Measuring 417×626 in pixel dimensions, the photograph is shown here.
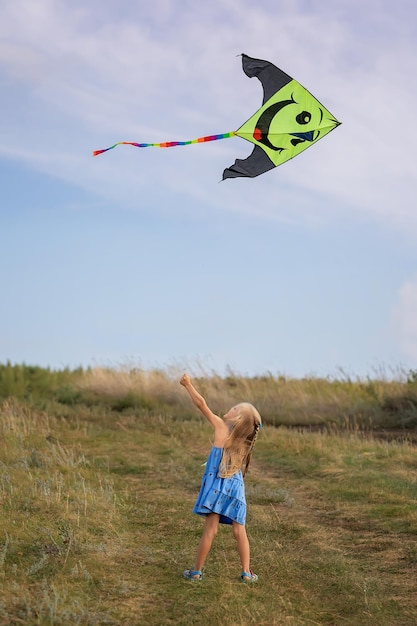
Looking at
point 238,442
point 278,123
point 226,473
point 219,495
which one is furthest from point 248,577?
point 278,123

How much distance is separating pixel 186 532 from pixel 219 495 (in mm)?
2396

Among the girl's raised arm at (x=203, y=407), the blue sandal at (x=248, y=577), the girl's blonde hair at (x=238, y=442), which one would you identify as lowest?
the blue sandal at (x=248, y=577)

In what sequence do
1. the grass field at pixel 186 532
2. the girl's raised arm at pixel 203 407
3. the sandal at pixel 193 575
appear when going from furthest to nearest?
the sandal at pixel 193 575 → the girl's raised arm at pixel 203 407 → the grass field at pixel 186 532

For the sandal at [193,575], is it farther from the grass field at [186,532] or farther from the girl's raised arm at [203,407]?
the girl's raised arm at [203,407]

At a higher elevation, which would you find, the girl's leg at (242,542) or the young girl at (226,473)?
the young girl at (226,473)

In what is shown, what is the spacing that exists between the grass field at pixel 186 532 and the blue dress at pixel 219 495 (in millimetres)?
598

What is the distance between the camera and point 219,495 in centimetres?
672

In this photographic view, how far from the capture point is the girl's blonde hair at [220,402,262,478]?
6750mm

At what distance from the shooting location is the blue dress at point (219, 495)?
6707mm

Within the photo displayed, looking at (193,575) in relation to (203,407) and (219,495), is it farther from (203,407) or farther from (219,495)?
(203,407)

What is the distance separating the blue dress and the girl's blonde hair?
0.05 meters

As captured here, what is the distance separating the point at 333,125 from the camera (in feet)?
31.7

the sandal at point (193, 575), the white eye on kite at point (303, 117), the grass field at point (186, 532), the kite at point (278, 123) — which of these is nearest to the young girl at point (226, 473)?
the sandal at point (193, 575)

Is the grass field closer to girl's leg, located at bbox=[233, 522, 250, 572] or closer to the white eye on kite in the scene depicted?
girl's leg, located at bbox=[233, 522, 250, 572]
